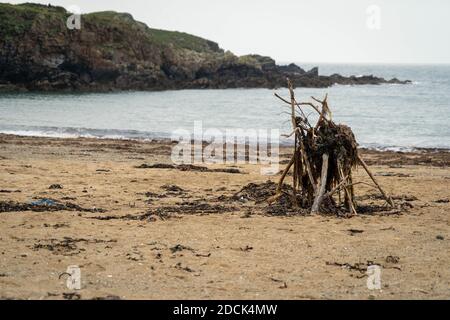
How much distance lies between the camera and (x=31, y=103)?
47031 millimetres

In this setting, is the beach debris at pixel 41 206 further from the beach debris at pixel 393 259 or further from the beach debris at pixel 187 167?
the beach debris at pixel 187 167

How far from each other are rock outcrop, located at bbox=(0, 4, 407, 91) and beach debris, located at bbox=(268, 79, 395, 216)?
54.8 m

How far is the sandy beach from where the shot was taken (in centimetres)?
698

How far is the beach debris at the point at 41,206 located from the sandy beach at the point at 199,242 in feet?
0.20

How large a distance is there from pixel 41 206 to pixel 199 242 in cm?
387

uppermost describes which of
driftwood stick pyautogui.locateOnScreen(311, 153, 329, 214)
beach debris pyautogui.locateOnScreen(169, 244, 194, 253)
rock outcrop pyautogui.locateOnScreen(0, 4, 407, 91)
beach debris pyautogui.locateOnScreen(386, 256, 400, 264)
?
rock outcrop pyautogui.locateOnScreen(0, 4, 407, 91)

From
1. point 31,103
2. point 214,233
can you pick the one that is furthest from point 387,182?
point 31,103

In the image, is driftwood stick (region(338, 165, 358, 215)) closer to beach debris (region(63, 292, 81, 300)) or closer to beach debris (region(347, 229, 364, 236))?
beach debris (region(347, 229, 364, 236))

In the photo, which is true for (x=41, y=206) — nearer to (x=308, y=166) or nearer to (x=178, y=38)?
(x=308, y=166)

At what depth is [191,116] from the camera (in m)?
42.7

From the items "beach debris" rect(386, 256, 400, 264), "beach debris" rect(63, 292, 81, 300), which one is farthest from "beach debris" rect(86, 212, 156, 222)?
"beach debris" rect(386, 256, 400, 264)

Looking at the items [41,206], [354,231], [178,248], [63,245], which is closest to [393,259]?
[354,231]
